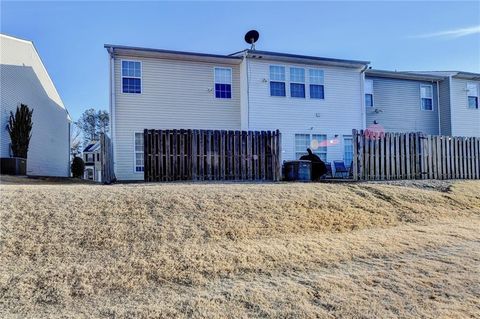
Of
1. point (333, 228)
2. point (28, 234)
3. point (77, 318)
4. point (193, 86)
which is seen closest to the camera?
point (77, 318)

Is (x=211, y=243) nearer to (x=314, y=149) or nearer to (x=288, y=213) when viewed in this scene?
(x=288, y=213)

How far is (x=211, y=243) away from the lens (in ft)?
17.4

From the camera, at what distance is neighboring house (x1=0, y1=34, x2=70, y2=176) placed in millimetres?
17812

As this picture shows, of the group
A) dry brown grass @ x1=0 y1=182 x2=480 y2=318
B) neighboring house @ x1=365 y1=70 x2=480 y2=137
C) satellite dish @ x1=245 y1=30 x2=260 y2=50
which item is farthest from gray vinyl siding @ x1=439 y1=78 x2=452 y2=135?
dry brown grass @ x1=0 y1=182 x2=480 y2=318

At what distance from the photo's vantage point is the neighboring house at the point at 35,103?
1781 cm

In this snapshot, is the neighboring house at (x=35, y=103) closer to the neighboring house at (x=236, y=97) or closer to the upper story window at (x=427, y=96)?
the neighboring house at (x=236, y=97)

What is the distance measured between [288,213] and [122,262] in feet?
10.0

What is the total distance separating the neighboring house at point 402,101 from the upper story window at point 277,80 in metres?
4.85

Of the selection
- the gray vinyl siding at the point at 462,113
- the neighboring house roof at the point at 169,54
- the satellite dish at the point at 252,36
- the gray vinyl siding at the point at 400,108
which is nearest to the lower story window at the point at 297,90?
the neighboring house roof at the point at 169,54

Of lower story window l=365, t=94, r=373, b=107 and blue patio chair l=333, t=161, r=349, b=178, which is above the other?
lower story window l=365, t=94, r=373, b=107

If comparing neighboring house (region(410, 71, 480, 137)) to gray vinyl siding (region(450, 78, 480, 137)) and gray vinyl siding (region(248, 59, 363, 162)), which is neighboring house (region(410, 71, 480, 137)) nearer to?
gray vinyl siding (region(450, 78, 480, 137))

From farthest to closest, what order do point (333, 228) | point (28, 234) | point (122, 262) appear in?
point (333, 228) → point (28, 234) → point (122, 262)

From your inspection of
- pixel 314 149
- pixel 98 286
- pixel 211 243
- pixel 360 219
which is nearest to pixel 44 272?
pixel 98 286

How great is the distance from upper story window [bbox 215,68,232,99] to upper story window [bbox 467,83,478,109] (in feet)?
44.1
